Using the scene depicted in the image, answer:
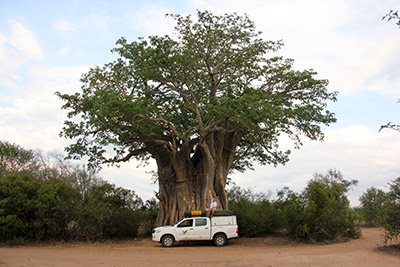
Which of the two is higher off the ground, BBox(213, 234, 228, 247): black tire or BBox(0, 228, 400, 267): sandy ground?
BBox(213, 234, 228, 247): black tire

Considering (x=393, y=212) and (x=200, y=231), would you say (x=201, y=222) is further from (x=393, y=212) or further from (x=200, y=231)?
(x=393, y=212)

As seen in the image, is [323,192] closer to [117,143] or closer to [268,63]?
[268,63]

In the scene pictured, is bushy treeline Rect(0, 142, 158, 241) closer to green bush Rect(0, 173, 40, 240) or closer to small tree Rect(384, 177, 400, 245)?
green bush Rect(0, 173, 40, 240)

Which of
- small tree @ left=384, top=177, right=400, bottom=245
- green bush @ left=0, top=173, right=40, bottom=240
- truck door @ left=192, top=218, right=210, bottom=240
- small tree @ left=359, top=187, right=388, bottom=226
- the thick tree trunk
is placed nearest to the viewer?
small tree @ left=384, top=177, right=400, bottom=245

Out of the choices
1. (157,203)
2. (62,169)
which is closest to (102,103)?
(157,203)

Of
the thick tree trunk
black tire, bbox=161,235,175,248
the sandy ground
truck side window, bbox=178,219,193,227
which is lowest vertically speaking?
the sandy ground

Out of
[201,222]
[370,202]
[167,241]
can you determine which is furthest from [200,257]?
[370,202]

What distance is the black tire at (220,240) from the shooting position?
52.4ft

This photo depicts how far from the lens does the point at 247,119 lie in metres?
15.3

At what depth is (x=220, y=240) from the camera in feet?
52.5

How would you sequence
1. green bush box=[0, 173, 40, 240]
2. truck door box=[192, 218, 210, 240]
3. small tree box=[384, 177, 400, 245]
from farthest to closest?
green bush box=[0, 173, 40, 240], truck door box=[192, 218, 210, 240], small tree box=[384, 177, 400, 245]

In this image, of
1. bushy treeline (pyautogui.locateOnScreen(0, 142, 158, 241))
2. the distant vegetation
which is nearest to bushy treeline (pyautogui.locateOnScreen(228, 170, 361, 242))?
the distant vegetation

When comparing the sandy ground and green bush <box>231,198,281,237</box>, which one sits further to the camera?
green bush <box>231,198,281,237</box>

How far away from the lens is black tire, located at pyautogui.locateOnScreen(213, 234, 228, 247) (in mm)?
15961
